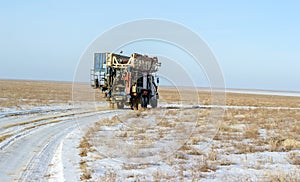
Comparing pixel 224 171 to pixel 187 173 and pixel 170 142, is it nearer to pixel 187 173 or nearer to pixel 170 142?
pixel 187 173

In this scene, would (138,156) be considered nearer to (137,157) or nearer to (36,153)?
(137,157)

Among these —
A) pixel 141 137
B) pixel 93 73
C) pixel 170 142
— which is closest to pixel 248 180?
pixel 170 142

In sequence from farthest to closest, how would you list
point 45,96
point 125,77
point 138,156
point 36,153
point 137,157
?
point 45,96 → point 125,77 → point 36,153 → point 138,156 → point 137,157

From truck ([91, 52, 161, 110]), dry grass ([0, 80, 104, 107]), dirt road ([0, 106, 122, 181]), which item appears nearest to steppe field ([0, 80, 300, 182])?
dirt road ([0, 106, 122, 181])

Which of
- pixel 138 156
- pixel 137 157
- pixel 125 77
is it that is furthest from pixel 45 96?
pixel 137 157

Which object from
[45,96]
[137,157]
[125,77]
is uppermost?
[125,77]

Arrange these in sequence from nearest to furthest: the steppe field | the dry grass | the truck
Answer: the steppe field → the truck → the dry grass

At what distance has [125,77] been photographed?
965 inches

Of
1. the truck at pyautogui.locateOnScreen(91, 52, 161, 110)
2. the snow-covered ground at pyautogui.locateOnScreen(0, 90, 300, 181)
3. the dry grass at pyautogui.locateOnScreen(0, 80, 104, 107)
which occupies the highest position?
the truck at pyautogui.locateOnScreen(91, 52, 161, 110)

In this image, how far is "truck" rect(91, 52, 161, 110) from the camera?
2331 cm

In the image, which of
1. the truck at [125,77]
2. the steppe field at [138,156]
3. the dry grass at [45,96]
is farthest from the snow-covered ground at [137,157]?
the truck at [125,77]

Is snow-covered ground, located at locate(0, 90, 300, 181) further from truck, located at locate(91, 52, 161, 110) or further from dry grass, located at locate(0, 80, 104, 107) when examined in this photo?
truck, located at locate(91, 52, 161, 110)

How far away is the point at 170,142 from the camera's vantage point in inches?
531

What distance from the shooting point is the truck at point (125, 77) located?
76.5ft
